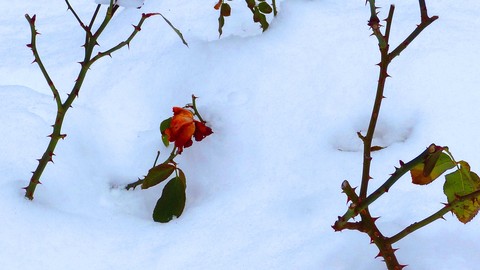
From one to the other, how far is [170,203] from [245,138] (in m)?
0.24

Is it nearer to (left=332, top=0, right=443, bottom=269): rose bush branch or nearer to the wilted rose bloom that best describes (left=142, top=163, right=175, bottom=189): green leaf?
the wilted rose bloom

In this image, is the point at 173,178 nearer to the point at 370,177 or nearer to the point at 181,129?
the point at 181,129

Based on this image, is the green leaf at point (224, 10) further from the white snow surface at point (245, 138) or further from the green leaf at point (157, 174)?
the green leaf at point (157, 174)

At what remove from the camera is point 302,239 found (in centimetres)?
117

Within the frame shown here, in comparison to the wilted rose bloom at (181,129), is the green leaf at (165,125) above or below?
below

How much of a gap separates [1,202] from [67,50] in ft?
2.29

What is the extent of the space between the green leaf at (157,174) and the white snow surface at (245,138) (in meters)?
0.07

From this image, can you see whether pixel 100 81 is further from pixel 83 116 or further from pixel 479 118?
pixel 479 118

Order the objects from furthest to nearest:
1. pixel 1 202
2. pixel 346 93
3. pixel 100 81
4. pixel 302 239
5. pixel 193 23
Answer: pixel 193 23, pixel 100 81, pixel 346 93, pixel 1 202, pixel 302 239

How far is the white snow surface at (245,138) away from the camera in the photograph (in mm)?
1179

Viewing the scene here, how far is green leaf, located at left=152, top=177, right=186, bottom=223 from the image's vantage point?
128 cm

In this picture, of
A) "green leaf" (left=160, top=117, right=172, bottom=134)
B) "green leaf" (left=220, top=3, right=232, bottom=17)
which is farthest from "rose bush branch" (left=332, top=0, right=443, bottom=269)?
"green leaf" (left=220, top=3, right=232, bottom=17)

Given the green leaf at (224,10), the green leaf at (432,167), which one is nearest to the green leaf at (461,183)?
the green leaf at (432,167)

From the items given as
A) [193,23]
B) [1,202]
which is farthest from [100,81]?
[1,202]
